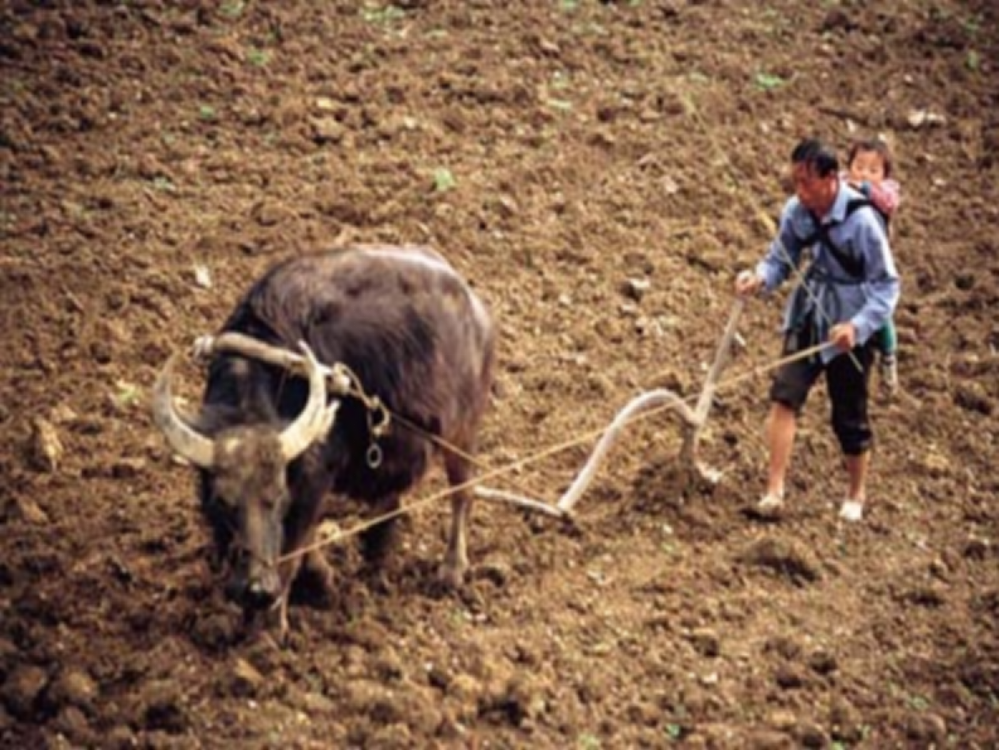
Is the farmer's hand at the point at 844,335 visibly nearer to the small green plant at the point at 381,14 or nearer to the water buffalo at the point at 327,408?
the water buffalo at the point at 327,408

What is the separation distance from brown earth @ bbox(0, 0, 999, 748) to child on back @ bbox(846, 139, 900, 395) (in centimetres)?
62

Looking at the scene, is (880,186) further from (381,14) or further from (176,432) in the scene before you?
(381,14)

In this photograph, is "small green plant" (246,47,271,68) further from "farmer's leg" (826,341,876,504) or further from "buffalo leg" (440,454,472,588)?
"farmer's leg" (826,341,876,504)

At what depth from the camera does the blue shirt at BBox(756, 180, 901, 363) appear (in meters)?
5.58

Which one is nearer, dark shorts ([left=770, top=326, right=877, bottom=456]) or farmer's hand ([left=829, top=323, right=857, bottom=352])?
farmer's hand ([left=829, top=323, right=857, bottom=352])

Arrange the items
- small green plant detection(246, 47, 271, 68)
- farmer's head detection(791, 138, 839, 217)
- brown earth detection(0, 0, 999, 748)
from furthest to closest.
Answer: small green plant detection(246, 47, 271, 68)
farmer's head detection(791, 138, 839, 217)
brown earth detection(0, 0, 999, 748)

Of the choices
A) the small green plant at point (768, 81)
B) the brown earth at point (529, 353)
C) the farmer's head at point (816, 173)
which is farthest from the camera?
the small green plant at point (768, 81)

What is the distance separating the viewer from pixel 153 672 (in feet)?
16.0

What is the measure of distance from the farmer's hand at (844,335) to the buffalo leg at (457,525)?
159 cm

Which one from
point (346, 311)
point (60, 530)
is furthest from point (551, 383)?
point (60, 530)

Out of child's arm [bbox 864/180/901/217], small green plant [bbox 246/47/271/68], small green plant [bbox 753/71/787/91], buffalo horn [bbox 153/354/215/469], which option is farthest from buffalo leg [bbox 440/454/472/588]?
small green plant [bbox 753/71/787/91]

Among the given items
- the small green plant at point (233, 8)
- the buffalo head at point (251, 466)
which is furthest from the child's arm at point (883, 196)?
the small green plant at point (233, 8)

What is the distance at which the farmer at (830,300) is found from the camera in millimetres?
5559

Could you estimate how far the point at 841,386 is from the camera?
5.90 metres
